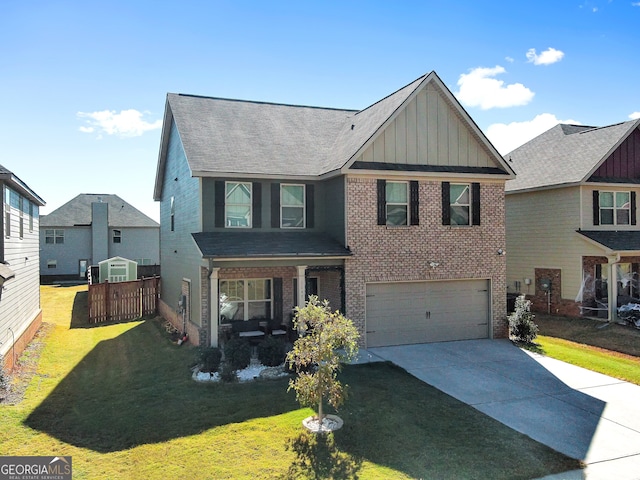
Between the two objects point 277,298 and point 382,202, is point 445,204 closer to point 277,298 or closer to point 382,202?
point 382,202

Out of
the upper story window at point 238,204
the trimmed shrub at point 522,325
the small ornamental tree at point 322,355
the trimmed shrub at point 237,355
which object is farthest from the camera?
the trimmed shrub at point 522,325

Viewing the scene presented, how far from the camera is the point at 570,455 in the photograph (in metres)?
7.93

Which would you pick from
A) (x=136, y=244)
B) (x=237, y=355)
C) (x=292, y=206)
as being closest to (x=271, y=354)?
(x=237, y=355)

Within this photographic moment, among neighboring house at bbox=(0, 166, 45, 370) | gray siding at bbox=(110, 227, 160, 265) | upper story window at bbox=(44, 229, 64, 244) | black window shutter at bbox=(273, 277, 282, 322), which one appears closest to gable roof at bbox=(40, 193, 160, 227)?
upper story window at bbox=(44, 229, 64, 244)

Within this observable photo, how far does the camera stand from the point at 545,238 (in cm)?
2233

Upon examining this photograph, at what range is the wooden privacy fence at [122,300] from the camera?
20969mm

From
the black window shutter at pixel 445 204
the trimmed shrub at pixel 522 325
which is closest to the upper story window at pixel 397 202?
the black window shutter at pixel 445 204

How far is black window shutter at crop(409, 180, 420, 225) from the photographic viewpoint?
51.8ft

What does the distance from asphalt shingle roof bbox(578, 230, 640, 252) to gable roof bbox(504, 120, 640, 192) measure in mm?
2450

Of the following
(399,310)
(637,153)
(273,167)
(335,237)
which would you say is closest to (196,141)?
(273,167)

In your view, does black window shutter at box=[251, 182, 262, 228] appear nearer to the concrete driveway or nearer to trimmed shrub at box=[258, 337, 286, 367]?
trimmed shrub at box=[258, 337, 286, 367]

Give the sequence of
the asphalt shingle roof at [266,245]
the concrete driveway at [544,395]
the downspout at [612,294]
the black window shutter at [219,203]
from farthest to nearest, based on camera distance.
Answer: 1. the downspout at [612,294]
2. the black window shutter at [219,203]
3. the asphalt shingle roof at [266,245]
4. the concrete driveway at [544,395]

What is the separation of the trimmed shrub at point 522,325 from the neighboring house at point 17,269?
1512cm

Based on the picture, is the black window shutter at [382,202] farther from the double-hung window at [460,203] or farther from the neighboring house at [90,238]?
the neighboring house at [90,238]
